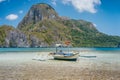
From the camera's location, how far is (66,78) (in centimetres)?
4344

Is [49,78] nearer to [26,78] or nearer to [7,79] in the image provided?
[26,78]

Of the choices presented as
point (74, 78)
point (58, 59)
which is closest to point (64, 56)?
point (58, 59)

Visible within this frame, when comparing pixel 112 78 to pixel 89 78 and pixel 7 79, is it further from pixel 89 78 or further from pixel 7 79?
pixel 7 79

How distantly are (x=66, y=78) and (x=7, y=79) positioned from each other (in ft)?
29.6

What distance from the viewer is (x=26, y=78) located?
141ft

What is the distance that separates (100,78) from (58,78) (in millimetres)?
6505

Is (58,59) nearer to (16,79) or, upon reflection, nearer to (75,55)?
(75,55)

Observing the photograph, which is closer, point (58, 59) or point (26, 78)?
point (26, 78)

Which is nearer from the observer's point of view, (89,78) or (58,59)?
(89,78)

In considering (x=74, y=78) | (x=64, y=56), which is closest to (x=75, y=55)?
(x=64, y=56)

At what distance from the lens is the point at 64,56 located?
3452 inches

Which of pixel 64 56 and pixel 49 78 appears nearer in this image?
pixel 49 78

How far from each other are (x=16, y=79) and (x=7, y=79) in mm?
1335

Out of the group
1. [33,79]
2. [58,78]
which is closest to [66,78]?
[58,78]
